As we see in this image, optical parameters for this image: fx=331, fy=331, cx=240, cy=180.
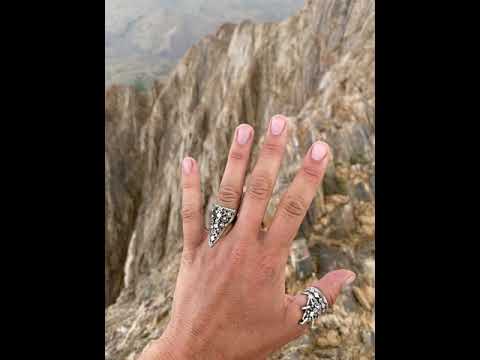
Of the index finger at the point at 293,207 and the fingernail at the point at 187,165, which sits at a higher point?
the fingernail at the point at 187,165

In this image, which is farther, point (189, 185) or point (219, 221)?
point (189, 185)

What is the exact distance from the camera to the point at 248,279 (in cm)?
205

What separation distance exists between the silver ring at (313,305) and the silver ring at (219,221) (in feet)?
2.18

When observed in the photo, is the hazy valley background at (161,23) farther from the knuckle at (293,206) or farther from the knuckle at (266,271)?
the knuckle at (266,271)

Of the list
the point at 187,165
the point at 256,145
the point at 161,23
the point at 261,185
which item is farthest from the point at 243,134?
the point at 161,23

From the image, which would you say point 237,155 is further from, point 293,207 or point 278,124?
point 293,207

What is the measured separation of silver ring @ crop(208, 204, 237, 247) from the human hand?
0.11 ft

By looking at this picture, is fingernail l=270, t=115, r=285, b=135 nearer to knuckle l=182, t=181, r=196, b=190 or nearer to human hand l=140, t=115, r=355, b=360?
human hand l=140, t=115, r=355, b=360

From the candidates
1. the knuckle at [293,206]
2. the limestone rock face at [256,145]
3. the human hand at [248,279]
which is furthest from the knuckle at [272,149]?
the limestone rock face at [256,145]

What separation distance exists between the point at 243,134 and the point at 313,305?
1.14 metres

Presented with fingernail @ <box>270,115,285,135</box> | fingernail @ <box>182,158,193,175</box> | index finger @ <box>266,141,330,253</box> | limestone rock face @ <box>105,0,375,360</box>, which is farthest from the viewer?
limestone rock face @ <box>105,0,375,360</box>

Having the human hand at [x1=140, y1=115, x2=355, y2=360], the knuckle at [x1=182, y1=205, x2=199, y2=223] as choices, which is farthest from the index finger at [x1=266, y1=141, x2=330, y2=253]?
the knuckle at [x1=182, y1=205, x2=199, y2=223]

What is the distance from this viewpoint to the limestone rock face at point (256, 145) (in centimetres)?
446

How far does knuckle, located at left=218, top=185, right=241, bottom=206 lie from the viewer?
6.81ft
